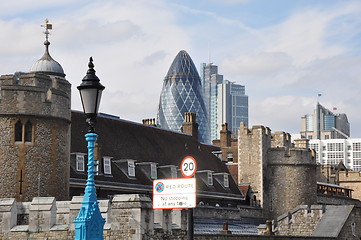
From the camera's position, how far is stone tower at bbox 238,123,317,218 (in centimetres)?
6388

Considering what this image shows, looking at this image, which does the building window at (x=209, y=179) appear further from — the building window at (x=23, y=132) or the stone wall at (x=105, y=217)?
the stone wall at (x=105, y=217)

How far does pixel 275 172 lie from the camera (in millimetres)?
64812

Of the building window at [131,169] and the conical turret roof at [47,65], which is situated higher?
the conical turret roof at [47,65]

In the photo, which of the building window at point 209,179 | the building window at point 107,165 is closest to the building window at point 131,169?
the building window at point 107,165

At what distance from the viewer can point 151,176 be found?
5147cm

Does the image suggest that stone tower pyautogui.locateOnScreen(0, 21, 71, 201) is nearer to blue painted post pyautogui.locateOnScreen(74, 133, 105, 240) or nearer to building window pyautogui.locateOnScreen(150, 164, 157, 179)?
blue painted post pyautogui.locateOnScreen(74, 133, 105, 240)

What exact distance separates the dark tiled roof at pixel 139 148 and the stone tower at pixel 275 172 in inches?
77.8

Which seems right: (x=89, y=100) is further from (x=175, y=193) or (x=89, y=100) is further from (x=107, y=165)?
(x=107, y=165)

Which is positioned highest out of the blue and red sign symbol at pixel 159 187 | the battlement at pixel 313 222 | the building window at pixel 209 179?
the building window at pixel 209 179

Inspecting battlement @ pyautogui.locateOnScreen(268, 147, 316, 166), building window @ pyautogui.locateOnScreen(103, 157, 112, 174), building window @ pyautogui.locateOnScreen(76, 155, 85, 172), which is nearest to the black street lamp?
building window @ pyautogui.locateOnScreen(76, 155, 85, 172)

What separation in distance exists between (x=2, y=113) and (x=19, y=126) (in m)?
0.96

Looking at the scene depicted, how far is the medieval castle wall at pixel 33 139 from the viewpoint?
33.1 meters

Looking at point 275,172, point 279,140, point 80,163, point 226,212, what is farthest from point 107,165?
point 279,140

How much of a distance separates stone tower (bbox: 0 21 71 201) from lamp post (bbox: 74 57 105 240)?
16.0 metres
